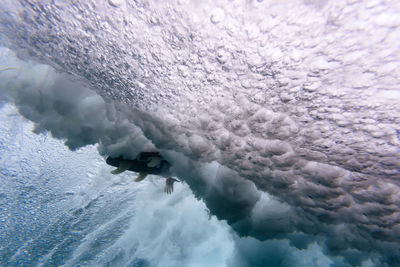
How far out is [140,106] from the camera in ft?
16.7

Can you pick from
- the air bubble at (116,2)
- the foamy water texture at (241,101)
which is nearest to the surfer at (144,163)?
the foamy water texture at (241,101)

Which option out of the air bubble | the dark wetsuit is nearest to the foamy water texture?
the air bubble

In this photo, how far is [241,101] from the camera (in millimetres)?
3938

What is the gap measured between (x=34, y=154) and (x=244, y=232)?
868 cm

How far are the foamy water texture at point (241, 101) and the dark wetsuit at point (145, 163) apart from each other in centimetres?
27

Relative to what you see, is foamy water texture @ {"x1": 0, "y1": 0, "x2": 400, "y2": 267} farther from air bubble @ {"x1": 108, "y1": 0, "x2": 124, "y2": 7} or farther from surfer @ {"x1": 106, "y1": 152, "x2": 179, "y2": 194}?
surfer @ {"x1": 106, "y1": 152, "x2": 179, "y2": 194}

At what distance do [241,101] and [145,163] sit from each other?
4.18 metres

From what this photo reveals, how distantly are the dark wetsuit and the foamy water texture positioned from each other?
27 centimetres

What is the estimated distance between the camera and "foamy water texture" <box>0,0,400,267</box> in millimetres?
2666

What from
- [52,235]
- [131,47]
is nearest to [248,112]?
[131,47]

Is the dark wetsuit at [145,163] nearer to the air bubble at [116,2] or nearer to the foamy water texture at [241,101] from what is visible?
the foamy water texture at [241,101]

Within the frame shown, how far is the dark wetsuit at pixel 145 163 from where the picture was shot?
642 centimetres

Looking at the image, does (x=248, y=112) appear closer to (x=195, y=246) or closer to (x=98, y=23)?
(x=98, y=23)

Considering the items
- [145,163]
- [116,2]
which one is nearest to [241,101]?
[116,2]
